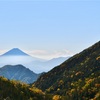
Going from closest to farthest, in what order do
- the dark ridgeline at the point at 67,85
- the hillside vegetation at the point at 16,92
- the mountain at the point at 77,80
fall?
the hillside vegetation at the point at 16,92, the dark ridgeline at the point at 67,85, the mountain at the point at 77,80

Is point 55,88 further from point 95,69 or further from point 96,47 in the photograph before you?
point 96,47

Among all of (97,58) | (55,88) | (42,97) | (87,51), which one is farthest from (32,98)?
(87,51)

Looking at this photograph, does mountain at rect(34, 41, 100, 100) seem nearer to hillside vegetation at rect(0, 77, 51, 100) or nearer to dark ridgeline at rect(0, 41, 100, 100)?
dark ridgeline at rect(0, 41, 100, 100)

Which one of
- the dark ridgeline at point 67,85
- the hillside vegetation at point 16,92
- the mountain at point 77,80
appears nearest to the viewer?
the hillside vegetation at point 16,92

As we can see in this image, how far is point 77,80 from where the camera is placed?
130125 millimetres

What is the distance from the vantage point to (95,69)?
135875mm

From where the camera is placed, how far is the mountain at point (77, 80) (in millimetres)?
96250

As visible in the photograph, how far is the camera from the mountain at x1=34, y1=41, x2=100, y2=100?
9625 centimetres

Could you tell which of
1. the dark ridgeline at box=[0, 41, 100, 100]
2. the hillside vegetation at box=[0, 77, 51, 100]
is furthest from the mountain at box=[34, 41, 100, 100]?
the hillside vegetation at box=[0, 77, 51, 100]

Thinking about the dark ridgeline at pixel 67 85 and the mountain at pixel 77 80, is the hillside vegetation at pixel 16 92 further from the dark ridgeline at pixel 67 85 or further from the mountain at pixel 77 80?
the mountain at pixel 77 80

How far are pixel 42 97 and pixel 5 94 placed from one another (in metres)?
9.51

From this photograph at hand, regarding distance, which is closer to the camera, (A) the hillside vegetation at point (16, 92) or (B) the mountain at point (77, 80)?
(A) the hillside vegetation at point (16, 92)

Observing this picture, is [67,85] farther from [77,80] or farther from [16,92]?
[16,92]

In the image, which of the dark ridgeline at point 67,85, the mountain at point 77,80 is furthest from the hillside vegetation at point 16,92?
the mountain at point 77,80
